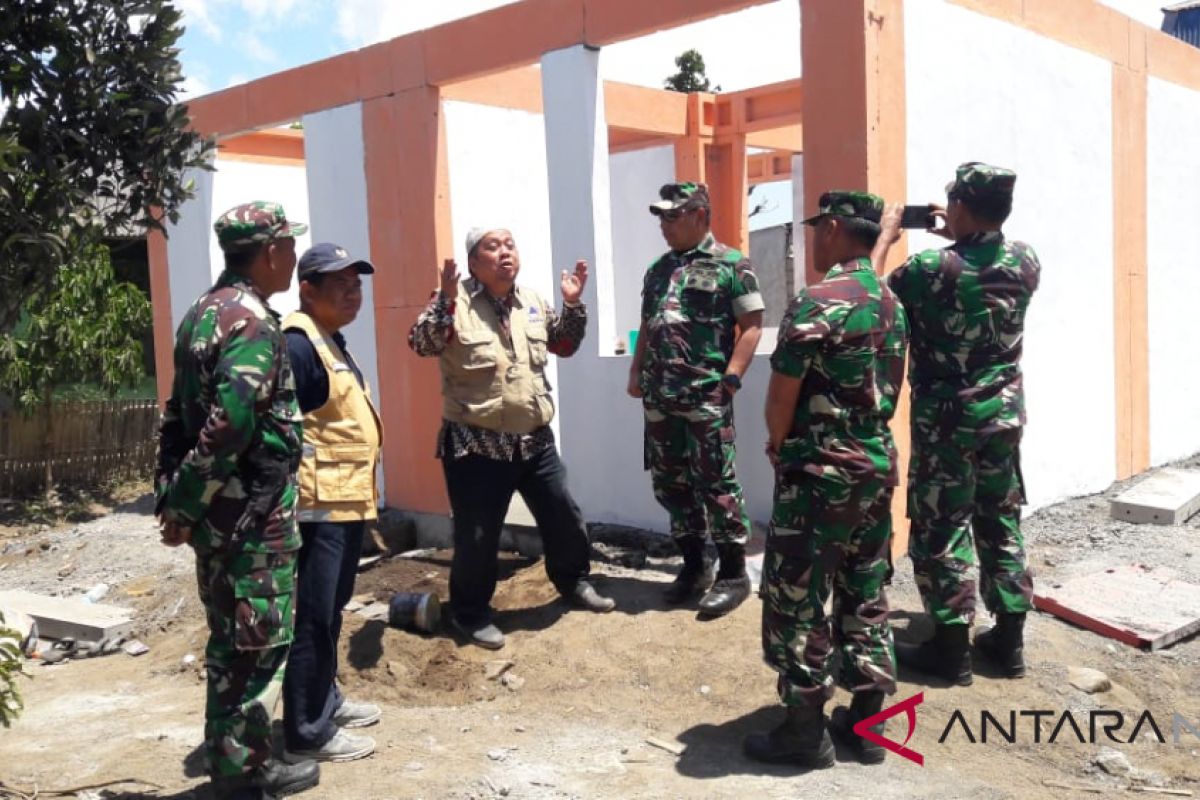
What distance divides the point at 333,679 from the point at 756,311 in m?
2.40

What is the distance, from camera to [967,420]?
4363mm

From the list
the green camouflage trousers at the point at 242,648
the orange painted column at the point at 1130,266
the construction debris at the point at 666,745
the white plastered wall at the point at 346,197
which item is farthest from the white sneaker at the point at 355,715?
the orange painted column at the point at 1130,266

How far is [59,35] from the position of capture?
3.53 metres

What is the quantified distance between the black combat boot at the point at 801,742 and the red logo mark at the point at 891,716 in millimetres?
135

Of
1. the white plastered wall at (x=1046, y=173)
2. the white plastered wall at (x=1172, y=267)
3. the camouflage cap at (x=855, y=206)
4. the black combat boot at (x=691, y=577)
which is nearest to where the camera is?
the camouflage cap at (x=855, y=206)

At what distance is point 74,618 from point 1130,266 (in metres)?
7.11

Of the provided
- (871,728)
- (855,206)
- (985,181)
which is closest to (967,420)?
(985,181)

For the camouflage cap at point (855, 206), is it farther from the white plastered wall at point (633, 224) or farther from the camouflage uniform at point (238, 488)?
the white plastered wall at point (633, 224)

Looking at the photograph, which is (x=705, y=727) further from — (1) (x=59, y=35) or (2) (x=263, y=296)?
(1) (x=59, y=35)

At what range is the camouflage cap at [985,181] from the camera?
14.1 ft

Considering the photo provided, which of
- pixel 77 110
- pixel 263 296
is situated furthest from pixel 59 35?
pixel 263 296

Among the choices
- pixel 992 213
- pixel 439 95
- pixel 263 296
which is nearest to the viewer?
pixel 263 296

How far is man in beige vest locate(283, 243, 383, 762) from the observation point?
378 cm

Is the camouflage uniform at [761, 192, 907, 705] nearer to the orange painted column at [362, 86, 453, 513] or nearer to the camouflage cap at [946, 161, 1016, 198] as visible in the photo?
the camouflage cap at [946, 161, 1016, 198]
